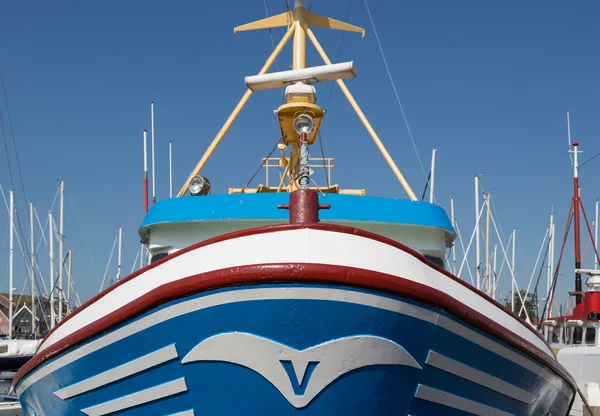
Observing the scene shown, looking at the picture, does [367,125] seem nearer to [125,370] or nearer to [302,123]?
[302,123]

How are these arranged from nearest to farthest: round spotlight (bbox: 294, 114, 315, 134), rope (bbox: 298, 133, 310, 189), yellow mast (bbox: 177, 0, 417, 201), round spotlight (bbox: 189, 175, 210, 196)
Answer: rope (bbox: 298, 133, 310, 189), round spotlight (bbox: 294, 114, 315, 134), round spotlight (bbox: 189, 175, 210, 196), yellow mast (bbox: 177, 0, 417, 201)

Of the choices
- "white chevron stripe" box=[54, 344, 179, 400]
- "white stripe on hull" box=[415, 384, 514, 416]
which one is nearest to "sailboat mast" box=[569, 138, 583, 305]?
"white stripe on hull" box=[415, 384, 514, 416]

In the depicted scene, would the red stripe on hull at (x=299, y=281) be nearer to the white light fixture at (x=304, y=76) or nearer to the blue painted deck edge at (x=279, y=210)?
the blue painted deck edge at (x=279, y=210)

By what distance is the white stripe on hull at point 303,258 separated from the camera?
546 cm

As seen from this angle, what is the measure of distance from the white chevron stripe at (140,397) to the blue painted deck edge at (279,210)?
2468 millimetres

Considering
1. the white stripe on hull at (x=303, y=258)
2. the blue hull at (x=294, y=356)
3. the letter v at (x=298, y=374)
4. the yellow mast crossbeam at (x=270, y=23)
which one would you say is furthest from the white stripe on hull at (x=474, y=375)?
the yellow mast crossbeam at (x=270, y=23)

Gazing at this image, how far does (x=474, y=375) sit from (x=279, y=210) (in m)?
2.82

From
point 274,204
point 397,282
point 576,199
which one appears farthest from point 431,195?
point 576,199

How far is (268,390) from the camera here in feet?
18.1

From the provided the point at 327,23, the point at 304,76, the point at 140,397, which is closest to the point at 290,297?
the point at 140,397

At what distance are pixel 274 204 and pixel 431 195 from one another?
12.4 ft

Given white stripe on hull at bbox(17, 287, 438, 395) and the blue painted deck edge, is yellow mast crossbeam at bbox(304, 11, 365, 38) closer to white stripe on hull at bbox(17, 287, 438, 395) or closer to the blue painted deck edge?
the blue painted deck edge

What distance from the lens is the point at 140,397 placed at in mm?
5996

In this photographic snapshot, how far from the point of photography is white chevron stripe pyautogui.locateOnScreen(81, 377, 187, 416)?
579 centimetres
